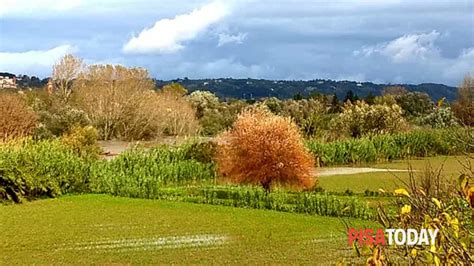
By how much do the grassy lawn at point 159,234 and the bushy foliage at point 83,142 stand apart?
12.1ft

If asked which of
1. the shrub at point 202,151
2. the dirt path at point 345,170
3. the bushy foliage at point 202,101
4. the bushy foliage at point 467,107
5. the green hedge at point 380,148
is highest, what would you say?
the bushy foliage at point 467,107

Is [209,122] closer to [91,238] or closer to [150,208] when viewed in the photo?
[150,208]

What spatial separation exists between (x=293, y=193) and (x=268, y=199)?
1204 millimetres

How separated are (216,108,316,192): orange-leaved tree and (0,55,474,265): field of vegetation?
0.02m

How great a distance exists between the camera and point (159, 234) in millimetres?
9078

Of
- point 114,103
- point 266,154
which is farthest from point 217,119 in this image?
point 266,154

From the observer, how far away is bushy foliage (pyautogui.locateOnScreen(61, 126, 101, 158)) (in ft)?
51.9

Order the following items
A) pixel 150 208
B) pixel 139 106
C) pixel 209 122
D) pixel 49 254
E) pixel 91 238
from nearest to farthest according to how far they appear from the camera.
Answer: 1. pixel 49 254
2. pixel 91 238
3. pixel 150 208
4. pixel 139 106
5. pixel 209 122

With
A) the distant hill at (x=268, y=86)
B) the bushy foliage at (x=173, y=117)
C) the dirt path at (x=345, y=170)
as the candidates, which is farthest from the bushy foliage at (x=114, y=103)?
the distant hill at (x=268, y=86)

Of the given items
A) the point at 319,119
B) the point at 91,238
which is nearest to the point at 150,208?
the point at 91,238

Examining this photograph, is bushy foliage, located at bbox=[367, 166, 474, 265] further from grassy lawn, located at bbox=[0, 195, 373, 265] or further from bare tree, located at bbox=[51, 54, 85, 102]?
bare tree, located at bbox=[51, 54, 85, 102]

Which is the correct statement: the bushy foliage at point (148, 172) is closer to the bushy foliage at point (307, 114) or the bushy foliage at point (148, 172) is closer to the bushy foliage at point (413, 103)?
the bushy foliage at point (307, 114)

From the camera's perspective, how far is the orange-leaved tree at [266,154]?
457 inches

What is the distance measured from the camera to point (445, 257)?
1.47m
